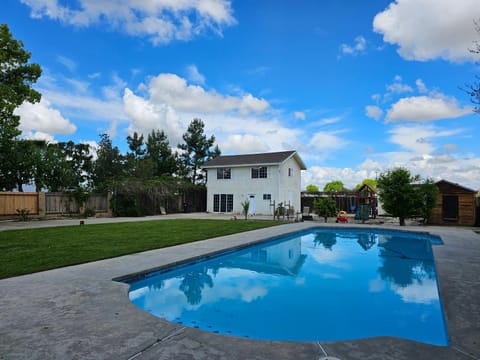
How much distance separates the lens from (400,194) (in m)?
16.8

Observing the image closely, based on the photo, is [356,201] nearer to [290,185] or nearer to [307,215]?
[290,185]

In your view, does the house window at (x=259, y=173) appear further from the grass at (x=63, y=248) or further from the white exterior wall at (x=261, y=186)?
the grass at (x=63, y=248)

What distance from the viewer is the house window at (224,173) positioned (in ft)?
Answer: 87.4

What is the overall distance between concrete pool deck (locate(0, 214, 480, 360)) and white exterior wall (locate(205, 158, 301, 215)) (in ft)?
62.3

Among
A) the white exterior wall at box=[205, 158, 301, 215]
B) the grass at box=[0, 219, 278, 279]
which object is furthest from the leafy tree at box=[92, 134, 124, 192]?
the grass at box=[0, 219, 278, 279]

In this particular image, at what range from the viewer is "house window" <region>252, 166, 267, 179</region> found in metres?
24.8

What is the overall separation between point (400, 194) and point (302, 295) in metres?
13.0

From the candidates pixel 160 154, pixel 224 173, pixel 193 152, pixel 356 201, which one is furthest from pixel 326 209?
pixel 160 154

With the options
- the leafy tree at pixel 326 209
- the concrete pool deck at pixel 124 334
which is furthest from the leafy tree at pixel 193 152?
the concrete pool deck at pixel 124 334

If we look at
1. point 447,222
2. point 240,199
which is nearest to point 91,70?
point 240,199

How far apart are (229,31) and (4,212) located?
16116mm

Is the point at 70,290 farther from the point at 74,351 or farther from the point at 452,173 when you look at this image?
the point at 452,173

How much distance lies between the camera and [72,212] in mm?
20484

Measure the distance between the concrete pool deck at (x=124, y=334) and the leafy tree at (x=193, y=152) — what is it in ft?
116
